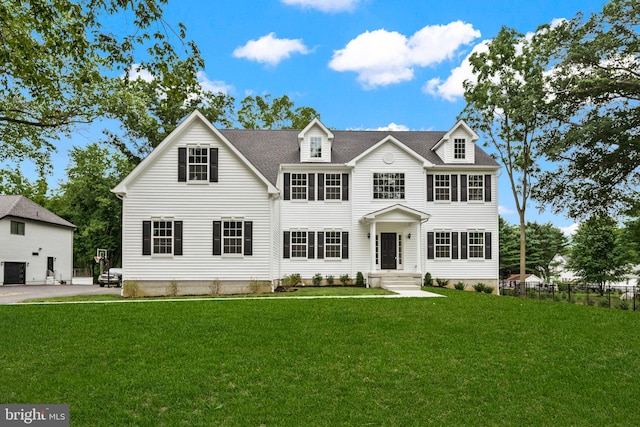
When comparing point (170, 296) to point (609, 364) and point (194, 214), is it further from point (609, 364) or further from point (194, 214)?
point (609, 364)

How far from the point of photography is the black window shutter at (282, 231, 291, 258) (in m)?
23.3

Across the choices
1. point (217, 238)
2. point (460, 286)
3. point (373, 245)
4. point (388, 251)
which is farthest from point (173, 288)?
point (460, 286)

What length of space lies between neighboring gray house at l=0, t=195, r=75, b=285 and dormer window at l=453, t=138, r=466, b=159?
1132 inches

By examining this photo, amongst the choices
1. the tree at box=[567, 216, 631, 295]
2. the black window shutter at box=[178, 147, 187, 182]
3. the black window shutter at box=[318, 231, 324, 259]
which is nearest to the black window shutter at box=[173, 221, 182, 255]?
the black window shutter at box=[178, 147, 187, 182]

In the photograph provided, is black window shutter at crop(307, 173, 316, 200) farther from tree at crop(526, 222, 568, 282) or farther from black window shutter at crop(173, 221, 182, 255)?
tree at crop(526, 222, 568, 282)

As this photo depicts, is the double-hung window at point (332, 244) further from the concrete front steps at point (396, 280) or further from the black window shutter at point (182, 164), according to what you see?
the black window shutter at point (182, 164)

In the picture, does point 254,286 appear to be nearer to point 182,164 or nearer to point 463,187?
point 182,164

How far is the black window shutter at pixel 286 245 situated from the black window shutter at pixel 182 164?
6.01m

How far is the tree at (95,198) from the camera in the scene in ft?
131

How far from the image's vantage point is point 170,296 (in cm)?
1881

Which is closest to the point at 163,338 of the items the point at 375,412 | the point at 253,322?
the point at 253,322

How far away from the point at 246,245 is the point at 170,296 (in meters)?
3.51

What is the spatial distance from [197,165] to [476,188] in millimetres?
13668

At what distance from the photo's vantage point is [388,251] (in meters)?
23.9
